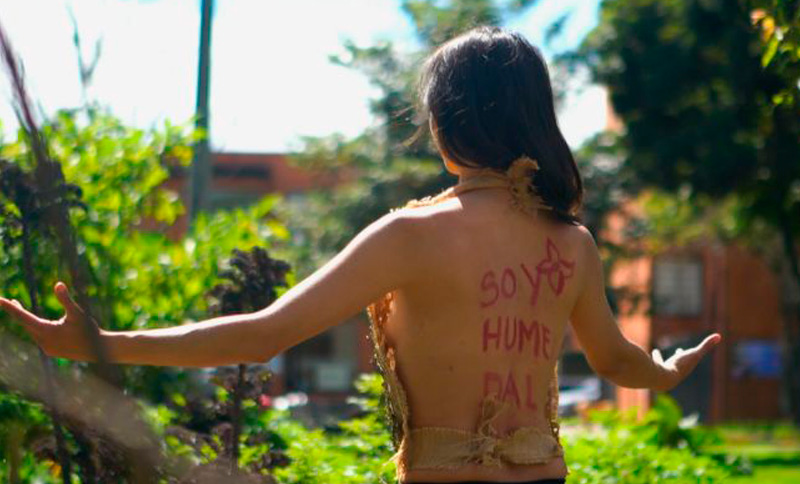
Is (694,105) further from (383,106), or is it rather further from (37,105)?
(37,105)

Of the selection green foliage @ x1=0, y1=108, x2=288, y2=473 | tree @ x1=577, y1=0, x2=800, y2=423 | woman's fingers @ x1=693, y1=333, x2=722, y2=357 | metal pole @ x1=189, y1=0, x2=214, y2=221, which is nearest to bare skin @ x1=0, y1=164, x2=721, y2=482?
woman's fingers @ x1=693, y1=333, x2=722, y2=357

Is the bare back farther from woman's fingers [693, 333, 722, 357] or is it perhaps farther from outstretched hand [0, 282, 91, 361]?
woman's fingers [693, 333, 722, 357]

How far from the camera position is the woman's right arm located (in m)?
2.78

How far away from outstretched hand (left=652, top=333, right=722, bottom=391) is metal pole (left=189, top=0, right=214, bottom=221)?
3.20 meters

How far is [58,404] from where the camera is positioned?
A: 343 centimetres

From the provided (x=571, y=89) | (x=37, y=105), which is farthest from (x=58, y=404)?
(x=571, y=89)

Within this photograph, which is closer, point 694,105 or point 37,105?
point 37,105

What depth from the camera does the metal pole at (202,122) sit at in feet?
21.1

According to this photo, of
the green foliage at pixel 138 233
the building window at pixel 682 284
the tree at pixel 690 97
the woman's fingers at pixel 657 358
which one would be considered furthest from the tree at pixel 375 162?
the building window at pixel 682 284

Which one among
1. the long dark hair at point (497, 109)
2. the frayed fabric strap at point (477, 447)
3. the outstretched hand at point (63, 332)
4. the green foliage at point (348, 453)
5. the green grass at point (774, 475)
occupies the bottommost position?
the green grass at point (774, 475)

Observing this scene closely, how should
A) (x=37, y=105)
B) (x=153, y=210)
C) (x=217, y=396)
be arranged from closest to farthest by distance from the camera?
(x=37, y=105) → (x=217, y=396) → (x=153, y=210)

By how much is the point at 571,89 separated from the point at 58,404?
18.8 meters

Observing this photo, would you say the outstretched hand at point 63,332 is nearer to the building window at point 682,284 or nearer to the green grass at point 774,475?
the green grass at point 774,475

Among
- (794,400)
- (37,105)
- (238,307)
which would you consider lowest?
(794,400)
